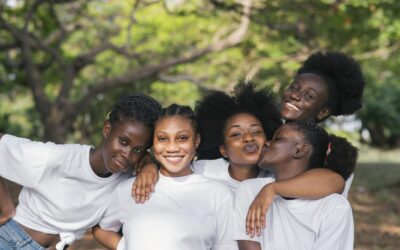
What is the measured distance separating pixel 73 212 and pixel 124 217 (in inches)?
12.2

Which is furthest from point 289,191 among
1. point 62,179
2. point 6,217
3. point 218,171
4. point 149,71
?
point 149,71

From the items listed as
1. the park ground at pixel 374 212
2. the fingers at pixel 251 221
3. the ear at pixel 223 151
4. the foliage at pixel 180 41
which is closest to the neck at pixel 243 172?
the ear at pixel 223 151

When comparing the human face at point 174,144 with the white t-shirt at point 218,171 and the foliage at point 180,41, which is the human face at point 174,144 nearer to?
the white t-shirt at point 218,171

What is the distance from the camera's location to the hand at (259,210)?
116 inches

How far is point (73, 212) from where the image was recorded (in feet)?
11.1

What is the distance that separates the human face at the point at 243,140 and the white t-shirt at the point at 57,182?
570mm

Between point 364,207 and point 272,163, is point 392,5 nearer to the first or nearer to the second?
point 364,207

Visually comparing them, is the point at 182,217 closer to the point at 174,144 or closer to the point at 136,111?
the point at 174,144

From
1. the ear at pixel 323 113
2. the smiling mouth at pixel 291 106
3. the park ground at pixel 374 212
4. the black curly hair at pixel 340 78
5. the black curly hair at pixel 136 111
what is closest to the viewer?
the black curly hair at pixel 136 111

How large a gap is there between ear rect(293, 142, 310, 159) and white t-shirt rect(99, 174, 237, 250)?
0.37 m

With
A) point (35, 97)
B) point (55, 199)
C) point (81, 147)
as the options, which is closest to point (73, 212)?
point (55, 199)

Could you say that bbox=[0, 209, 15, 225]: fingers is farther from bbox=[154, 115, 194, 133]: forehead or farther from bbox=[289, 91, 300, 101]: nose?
bbox=[289, 91, 300, 101]: nose

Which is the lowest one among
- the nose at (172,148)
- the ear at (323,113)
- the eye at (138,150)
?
the eye at (138,150)

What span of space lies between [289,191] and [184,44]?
13.2m
